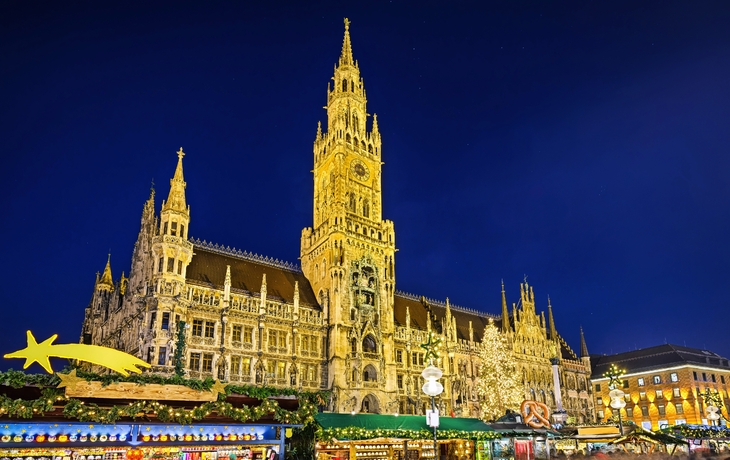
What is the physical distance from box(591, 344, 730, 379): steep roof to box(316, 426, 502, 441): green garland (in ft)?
230

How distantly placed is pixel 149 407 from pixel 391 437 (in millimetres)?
16120

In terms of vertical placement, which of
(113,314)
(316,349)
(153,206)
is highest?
(153,206)

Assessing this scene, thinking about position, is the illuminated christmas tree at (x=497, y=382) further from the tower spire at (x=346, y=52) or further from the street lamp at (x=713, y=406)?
the tower spire at (x=346, y=52)

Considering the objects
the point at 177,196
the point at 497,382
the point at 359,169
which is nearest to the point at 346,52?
the point at 359,169

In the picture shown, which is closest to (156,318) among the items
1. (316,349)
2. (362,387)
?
(316,349)

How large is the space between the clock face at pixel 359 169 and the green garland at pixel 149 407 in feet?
160

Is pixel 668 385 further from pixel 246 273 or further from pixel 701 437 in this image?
pixel 246 273

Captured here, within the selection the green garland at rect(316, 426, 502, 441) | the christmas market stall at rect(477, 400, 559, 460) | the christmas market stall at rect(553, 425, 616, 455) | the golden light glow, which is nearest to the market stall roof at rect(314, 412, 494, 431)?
the green garland at rect(316, 426, 502, 441)

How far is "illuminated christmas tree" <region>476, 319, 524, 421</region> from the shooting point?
6700cm

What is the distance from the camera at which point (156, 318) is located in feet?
169

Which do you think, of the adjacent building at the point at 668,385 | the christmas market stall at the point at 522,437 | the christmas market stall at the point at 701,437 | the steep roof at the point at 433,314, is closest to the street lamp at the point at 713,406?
the christmas market stall at the point at 701,437

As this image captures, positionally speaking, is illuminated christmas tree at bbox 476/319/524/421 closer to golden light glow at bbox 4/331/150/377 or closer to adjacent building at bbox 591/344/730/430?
adjacent building at bbox 591/344/730/430

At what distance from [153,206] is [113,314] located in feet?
43.3

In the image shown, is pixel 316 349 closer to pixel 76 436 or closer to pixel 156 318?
pixel 156 318
